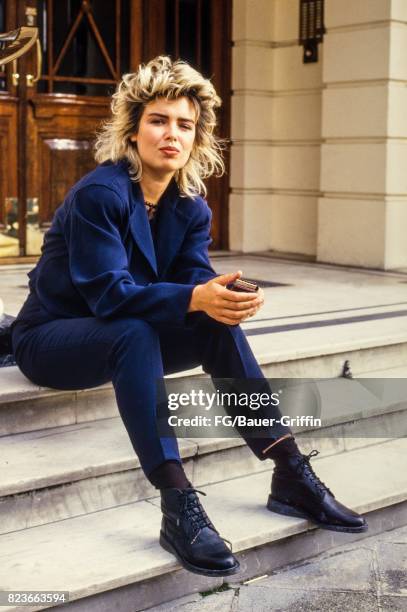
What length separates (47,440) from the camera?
3012mm

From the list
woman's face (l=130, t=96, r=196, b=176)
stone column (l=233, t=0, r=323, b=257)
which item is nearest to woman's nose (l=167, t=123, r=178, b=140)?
woman's face (l=130, t=96, r=196, b=176)

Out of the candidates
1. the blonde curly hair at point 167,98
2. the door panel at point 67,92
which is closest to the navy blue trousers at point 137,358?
the blonde curly hair at point 167,98

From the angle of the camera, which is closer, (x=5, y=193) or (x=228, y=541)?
(x=228, y=541)

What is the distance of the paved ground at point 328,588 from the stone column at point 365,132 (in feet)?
12.6

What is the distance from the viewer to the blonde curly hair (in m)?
2.86

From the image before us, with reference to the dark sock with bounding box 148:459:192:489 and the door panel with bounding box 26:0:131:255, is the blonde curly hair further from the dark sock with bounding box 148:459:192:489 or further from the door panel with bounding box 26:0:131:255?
the door panel with bounding box 26:0:131:255

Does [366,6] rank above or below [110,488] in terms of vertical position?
above

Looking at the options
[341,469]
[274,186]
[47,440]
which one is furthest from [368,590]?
[274,186]

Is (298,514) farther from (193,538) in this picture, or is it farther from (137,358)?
(137,358)

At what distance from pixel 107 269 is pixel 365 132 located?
165 inches

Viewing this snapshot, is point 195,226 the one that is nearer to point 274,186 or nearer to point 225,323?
point 225,323

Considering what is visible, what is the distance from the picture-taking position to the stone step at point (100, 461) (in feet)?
8.92

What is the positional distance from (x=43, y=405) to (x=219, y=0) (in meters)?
4.73

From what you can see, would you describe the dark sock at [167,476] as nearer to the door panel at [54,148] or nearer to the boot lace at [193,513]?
the boot lace at [193,513]
